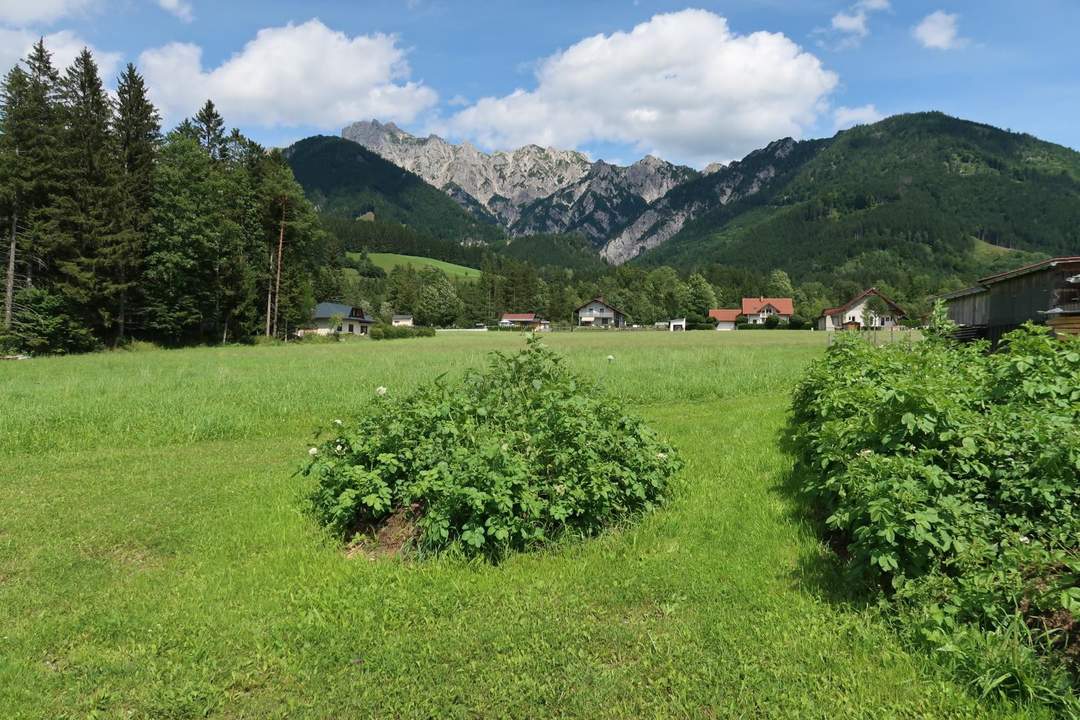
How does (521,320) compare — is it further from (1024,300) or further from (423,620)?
(423,620)

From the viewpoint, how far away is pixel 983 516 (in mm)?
3682

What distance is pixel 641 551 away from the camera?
5.48 metres

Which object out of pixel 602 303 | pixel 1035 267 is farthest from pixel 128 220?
pixel 602 303

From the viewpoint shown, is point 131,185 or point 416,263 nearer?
point 131,185

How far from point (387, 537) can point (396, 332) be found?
7551 cm

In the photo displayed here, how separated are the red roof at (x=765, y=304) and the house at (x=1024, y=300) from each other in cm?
9852

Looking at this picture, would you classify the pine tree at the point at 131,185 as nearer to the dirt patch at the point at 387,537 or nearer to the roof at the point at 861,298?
the dirt patch at the point at 387,537

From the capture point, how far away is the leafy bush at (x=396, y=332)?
75.1 m

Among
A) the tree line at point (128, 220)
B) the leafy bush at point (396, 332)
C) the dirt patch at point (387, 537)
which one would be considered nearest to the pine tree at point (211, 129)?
the tree line at point (128, 220)

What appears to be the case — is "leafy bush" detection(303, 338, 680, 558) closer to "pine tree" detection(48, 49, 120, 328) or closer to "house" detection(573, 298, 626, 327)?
"pine tree" detection(48, 49, 120, 328)

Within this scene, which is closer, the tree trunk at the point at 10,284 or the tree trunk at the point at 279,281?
the tree trunk at the point at 10,284

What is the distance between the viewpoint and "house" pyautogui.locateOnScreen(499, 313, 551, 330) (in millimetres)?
126456

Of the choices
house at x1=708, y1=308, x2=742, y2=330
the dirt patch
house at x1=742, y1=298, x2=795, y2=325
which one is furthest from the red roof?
the dirt patch

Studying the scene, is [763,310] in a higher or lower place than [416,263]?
lower
